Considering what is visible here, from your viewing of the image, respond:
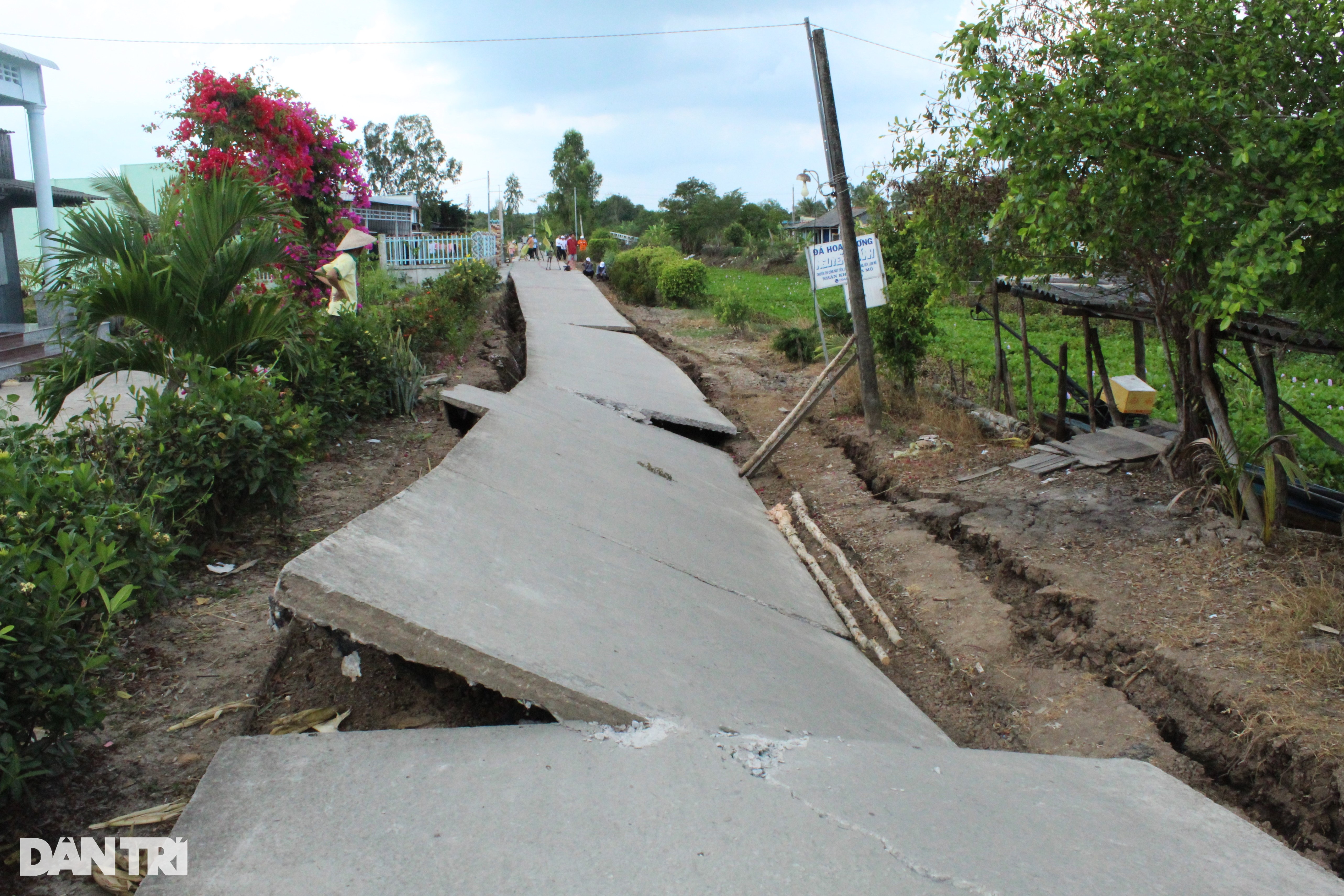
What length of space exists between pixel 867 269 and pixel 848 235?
426mm

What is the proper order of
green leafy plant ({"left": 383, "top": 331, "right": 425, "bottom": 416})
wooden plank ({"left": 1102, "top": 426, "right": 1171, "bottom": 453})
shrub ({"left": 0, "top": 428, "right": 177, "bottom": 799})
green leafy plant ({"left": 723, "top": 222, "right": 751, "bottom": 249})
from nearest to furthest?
shrub ({"left": 0, "top": 428, "right": 177, "bottom": 799}) → wooden plank ({"left": 1102, "top": 426, "right": 1171, "bottom": 453}) → green leafy plant ({"left": 383, "top": 331, "right": 425, "bottom": 416}) → green leafy plant ({"left": 723, "top": 222, "right": 751, "bottom": 249})

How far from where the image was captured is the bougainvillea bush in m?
8.46

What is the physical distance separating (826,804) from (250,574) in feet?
9.53

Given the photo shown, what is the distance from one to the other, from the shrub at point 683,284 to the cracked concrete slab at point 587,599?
61.0 feet

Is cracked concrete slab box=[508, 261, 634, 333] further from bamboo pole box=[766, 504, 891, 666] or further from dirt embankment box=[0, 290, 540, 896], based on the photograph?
dirt embankment box=[0, 290, 540, 896]

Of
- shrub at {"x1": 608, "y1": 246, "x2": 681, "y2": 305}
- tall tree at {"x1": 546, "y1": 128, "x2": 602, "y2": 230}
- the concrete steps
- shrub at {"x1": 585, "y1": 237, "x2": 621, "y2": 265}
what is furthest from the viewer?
tall tree at {"x1": 546, "y1": 128, "x2": 602, "y2": 230}

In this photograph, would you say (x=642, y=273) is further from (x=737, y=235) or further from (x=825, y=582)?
(x=737, y=235)

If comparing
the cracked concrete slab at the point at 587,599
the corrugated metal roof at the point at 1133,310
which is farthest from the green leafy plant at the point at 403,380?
the corrugated metal roof at the point at 1133,310

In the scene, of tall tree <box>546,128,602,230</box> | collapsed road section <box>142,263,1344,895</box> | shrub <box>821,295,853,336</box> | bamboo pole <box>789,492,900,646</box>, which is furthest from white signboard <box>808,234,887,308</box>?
tall tree <box>546,128,602,230</box>

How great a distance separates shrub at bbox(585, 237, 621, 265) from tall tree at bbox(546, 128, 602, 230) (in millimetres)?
31413

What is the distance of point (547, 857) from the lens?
80.7 inches

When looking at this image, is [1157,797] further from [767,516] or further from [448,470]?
[767,516]

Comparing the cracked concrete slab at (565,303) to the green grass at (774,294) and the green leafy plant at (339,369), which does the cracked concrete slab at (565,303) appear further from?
the green leafy plant at (339,369)

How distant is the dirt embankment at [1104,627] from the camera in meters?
3.51
